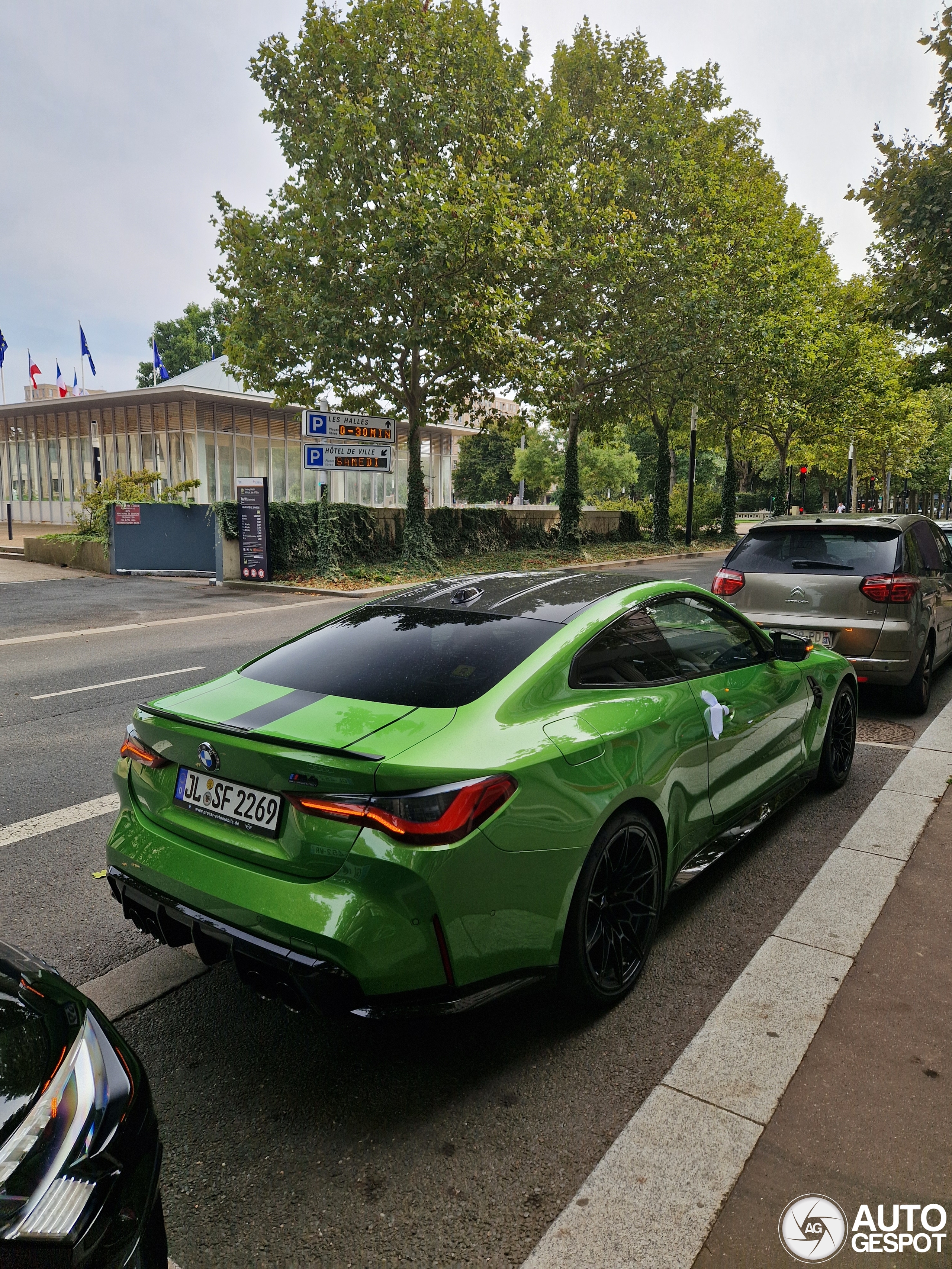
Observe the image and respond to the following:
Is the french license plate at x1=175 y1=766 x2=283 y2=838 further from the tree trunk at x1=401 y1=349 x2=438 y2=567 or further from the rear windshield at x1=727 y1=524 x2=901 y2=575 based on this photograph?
the tree trunk at x1=401 y1=349 x2=438 y2=567

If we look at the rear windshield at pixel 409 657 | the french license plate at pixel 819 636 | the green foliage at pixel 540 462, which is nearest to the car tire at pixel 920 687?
the french license plate at pixel 819 636

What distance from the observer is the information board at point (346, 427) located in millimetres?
18625

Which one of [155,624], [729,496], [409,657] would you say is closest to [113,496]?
[155,624]

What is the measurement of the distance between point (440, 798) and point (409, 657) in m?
0.85

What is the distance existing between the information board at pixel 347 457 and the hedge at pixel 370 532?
114 centimetres

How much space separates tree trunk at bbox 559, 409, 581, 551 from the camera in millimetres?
27062

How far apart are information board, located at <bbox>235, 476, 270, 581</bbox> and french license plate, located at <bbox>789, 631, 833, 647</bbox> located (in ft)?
46.5

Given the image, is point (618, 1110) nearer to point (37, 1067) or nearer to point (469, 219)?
point (37, 1067)

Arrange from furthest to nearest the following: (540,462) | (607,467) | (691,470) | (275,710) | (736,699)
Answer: (540,462) → (607,467) → (691,470) → (736,699) → (275,710)

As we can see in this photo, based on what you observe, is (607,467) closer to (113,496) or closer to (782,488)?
(782,488)

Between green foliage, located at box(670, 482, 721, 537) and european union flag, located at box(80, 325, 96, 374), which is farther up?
european union flag, located at box(80, 325, 96, 374)

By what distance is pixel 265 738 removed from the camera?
103 inches

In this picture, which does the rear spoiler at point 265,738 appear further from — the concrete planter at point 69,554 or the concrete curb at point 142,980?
the concrete planter at point 69,554

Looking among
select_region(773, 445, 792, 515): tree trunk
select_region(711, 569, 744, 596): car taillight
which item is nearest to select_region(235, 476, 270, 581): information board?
select_region(711, 569, 744, 596): car taillight
